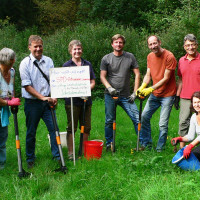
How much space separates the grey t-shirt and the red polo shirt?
103 cm

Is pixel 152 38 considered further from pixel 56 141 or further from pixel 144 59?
pixel 144 59

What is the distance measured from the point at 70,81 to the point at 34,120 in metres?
0.90

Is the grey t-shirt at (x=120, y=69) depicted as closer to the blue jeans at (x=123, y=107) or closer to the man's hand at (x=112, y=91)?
the blue jeans at (x=123, y=107)

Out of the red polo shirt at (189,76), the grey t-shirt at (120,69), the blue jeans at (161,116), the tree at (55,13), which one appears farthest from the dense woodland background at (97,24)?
the red polo shirt at (189,76)

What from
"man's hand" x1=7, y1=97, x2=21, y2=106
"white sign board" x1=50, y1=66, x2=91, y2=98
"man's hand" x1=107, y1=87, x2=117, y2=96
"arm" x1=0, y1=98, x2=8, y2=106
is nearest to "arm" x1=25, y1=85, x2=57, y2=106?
"white sign board" x1=50, y1=66, x2=91, y2=98

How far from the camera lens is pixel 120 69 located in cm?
607

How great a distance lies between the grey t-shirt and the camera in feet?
19.9

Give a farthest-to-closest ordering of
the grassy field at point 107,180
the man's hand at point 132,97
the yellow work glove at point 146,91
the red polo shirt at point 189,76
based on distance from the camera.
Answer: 1. the man's hand at point 132,97
2. the yellow work glove at point 146,91
3. the red polo shirt at point 189,76
4. the grassy field at point 107,180

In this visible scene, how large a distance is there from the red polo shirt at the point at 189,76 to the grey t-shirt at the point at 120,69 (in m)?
1.03

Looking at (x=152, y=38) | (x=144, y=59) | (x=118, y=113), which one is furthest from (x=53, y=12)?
(x=152, y=38)

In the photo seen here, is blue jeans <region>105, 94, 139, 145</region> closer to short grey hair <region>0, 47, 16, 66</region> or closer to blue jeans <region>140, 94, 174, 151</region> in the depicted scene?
blue jeans <region>140, 94, 174, 151</region>

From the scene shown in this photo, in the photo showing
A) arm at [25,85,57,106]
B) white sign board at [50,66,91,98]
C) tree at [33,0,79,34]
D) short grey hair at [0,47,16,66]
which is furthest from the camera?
tree at [33,0,79,34]

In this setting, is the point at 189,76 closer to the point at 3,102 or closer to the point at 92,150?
the point at 92,150

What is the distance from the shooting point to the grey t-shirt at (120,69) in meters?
6.07
